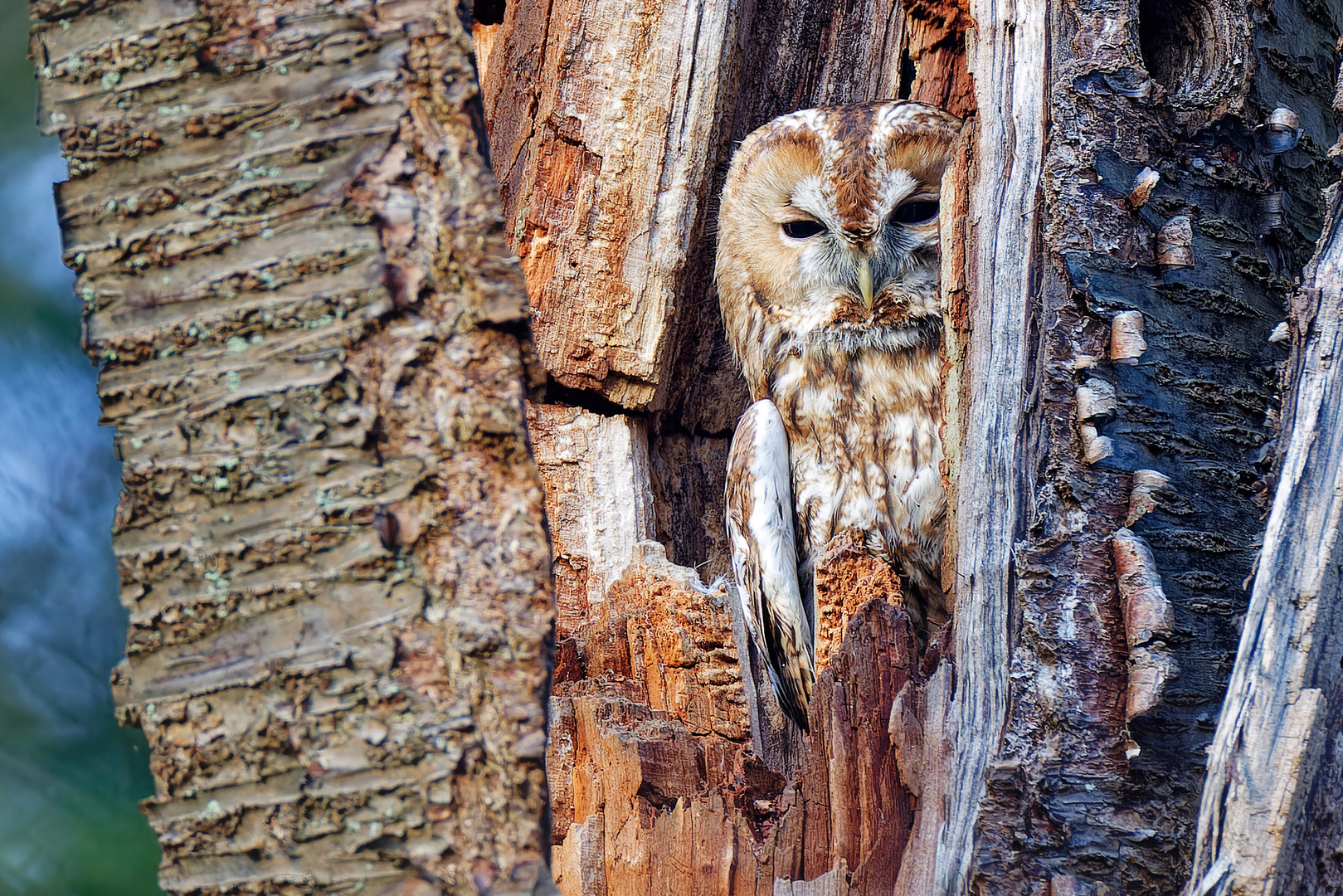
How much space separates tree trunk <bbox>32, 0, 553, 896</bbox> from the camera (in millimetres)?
982

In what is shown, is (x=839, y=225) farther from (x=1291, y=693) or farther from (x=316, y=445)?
(x=316, y=445)

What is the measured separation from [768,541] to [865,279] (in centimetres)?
69

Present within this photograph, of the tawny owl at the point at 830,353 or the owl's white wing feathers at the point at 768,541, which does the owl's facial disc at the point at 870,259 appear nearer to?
the tawny owl at the point at 830,353

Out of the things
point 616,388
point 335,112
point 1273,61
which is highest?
point 1273,61

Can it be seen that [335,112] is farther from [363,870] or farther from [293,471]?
[363,870]

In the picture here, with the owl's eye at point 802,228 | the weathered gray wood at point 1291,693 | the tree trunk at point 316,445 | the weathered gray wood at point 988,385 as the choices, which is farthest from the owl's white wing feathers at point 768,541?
the tree trunk at point 316,445

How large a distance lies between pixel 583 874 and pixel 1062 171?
1496 mm

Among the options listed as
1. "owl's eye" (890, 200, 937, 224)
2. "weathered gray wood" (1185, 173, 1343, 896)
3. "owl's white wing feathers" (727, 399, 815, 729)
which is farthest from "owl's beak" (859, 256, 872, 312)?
"weathered gray wood" (1185, 173, 1343, 896)

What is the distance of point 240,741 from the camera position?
0.99 meters

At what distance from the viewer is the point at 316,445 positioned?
100 cm

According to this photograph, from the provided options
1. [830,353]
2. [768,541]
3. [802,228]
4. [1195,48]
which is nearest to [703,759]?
[768,541]

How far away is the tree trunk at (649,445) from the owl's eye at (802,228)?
10.0 inches

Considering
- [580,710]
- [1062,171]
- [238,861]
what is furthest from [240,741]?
[1062,171]

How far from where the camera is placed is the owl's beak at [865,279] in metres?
2.55
